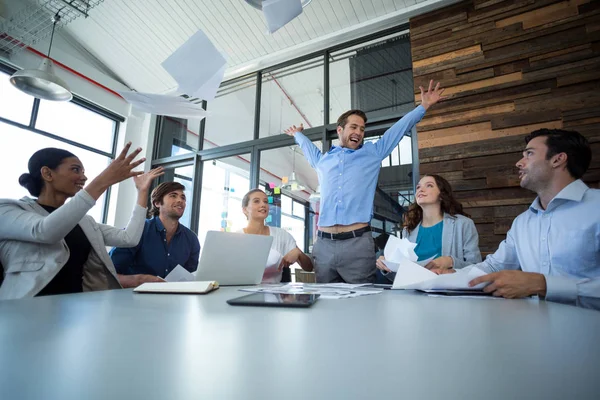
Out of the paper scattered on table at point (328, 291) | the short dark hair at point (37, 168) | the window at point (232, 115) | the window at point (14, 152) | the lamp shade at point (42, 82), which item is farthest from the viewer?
the window at point (232, 115)

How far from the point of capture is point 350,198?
200 centimetres

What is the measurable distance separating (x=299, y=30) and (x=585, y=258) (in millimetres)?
3395

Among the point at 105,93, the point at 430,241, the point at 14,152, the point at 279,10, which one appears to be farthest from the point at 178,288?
the point at 105,93

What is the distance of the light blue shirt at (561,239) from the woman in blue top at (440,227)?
0.35 metres

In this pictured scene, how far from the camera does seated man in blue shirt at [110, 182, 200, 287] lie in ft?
6.24

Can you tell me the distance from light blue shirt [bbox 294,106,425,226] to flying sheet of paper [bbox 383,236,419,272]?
29.0 inches

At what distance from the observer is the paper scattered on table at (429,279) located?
875 mm

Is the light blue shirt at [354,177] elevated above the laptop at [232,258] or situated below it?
above

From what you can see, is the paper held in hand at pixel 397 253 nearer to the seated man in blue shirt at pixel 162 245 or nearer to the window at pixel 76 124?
the seated man in blue shirt at pixel 162 245

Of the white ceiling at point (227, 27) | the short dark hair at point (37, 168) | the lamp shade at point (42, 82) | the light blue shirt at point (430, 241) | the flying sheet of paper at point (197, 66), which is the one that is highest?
the white ceiling at point (227, 27)

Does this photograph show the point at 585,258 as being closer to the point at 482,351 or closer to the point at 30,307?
the point at 482,351

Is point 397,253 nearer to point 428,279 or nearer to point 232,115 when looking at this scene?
point 428,279

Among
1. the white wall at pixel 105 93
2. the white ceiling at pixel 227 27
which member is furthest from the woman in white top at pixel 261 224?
the white wall at pixel 105 93

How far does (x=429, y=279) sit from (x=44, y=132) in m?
4.87
